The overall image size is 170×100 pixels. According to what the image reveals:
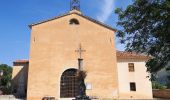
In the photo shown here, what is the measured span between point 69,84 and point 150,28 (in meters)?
15.0

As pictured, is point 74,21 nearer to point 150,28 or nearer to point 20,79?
point 20,79

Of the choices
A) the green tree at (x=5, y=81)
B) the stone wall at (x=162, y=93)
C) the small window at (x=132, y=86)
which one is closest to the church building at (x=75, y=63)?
the small window at (x=132, y=86)

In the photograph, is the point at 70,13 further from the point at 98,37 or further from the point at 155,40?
the point at 155,40

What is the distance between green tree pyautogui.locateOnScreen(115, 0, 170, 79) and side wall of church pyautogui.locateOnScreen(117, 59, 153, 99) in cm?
1470

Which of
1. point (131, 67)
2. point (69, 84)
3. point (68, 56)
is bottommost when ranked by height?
point (69, 84)

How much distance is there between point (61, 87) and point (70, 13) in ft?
27.5

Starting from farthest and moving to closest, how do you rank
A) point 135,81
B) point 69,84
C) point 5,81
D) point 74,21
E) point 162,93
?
point 5,81
point 162,93
point 135,81
point 74,21
point 69,84

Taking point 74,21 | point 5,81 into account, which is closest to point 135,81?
point 74,21

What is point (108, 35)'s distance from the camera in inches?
1152

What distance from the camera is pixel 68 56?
27.9 meters

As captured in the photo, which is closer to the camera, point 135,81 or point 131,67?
point 135,81

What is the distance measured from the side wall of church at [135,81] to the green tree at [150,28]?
14.7m

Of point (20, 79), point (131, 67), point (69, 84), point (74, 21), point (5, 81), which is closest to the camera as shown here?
point (69, 84)

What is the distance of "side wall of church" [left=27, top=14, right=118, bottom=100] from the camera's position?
27.0m
